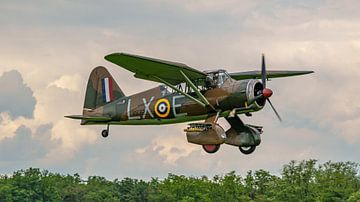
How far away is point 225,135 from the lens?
42469 mm

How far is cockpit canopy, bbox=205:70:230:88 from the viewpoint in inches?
1679

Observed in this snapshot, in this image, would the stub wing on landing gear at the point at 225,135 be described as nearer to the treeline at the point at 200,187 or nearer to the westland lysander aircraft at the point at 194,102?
the westland lysander aircraft at the point at 194,102

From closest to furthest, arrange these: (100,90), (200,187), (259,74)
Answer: (259,74)
(100,90)
(200,187)

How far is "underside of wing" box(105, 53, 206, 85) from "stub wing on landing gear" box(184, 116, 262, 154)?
2.28m

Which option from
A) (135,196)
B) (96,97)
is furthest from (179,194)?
(96,97)

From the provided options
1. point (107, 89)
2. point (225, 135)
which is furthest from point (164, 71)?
point (107, 89)

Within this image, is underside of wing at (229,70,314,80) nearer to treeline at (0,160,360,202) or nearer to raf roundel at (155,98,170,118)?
raf roundel at (155,98,170,118)

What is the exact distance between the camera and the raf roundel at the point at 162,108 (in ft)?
144

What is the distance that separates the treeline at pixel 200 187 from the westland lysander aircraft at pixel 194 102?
245ft

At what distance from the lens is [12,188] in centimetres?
17100

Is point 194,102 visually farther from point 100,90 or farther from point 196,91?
point 100,90

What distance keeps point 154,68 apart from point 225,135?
4.08 metres

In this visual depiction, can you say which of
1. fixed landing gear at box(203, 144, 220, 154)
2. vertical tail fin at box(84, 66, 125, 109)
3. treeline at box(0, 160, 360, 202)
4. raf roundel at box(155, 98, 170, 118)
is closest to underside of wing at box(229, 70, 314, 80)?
raf roundel at box(155, 98, 170, 118)

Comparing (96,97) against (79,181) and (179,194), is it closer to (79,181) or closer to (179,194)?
(179,194)
